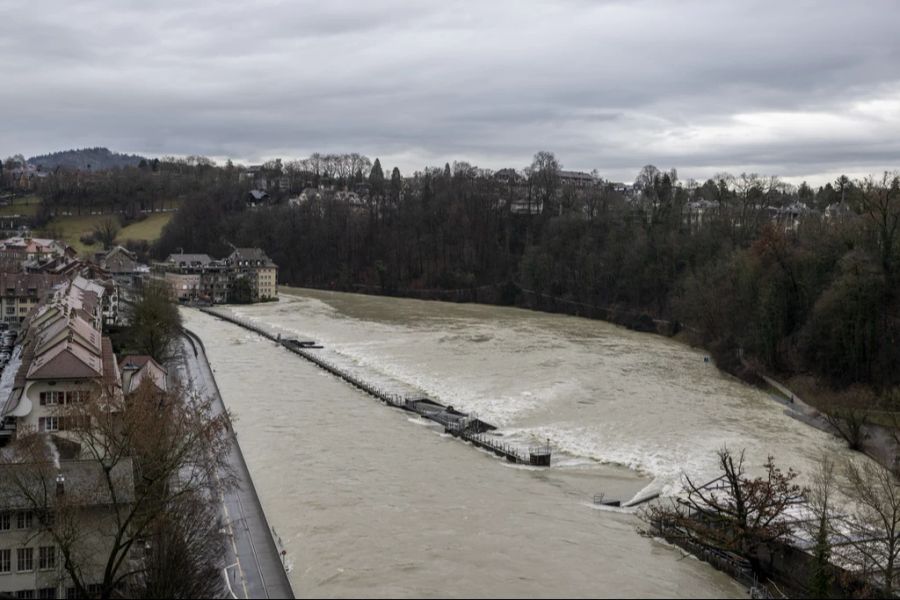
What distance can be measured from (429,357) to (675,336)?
17011 millimetres

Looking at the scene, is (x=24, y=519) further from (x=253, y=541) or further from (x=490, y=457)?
(x=490, y=457)

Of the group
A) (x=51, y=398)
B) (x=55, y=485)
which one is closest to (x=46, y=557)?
(x=55, y=485)

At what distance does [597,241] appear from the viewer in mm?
69750

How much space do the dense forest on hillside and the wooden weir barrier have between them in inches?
600

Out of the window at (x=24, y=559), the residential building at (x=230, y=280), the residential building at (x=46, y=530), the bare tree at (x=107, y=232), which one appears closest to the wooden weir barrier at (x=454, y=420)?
the residential building at (x=46, y=530)

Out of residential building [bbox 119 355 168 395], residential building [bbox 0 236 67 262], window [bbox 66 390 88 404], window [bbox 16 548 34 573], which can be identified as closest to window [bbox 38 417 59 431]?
window [bbox 66 390 88 404]

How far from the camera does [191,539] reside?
14680 millimetres

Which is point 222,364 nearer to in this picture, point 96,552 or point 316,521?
point 316,521

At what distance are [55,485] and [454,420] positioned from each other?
15.0 meters

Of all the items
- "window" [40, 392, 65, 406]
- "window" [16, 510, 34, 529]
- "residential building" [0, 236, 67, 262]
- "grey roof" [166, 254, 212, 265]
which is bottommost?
"window" [16, 510, 34, 529]

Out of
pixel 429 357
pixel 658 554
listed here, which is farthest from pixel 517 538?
pixel 429 357

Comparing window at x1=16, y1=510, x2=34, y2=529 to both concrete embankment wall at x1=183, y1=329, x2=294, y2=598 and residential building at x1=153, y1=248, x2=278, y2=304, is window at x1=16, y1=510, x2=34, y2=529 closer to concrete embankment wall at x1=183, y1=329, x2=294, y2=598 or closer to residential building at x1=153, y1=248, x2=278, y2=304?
concrete embankment wall at x1=183, y1=329, x2=294, y2=598

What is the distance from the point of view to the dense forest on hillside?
35062 millimetres

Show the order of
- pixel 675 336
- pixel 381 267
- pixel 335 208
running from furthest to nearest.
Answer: pixel 335 208
pixel 381 267
pixel 675 336
